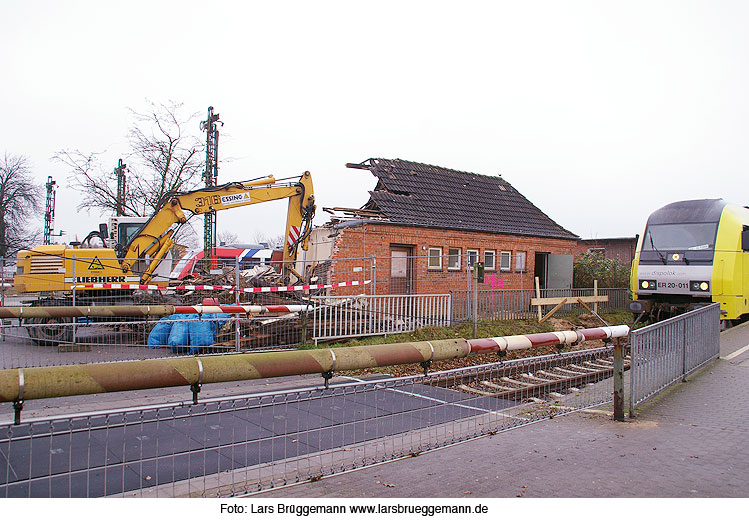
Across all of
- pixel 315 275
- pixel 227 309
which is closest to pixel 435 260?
pixel 315 275

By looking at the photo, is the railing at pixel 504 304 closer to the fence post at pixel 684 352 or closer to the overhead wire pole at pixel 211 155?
the fence post at pixel 684 352

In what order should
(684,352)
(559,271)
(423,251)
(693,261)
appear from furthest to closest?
(559,271)
(423,251)
(693,261)
(684,352)

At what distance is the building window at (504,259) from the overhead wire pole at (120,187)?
22560 mm

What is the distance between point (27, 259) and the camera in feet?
47.7

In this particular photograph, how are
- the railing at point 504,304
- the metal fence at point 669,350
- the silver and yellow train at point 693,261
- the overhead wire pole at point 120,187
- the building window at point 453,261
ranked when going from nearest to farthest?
the metal fence at point 669,350
the silver and yellow train at point 693,261
the railing at point 504,304
the building window at point 453,261
the overhead wire pole at point 120,187

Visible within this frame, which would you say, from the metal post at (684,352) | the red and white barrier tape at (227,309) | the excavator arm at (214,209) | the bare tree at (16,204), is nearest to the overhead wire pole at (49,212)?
the bare tree at (16,204)

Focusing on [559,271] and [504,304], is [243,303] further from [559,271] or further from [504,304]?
[559,271]

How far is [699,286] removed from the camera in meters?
14.7

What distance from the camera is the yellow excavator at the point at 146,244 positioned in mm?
14586

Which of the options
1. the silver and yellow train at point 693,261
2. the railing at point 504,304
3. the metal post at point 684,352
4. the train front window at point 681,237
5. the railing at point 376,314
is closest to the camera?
the metal post at point 684,352

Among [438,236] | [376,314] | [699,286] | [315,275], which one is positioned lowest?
[376,314]

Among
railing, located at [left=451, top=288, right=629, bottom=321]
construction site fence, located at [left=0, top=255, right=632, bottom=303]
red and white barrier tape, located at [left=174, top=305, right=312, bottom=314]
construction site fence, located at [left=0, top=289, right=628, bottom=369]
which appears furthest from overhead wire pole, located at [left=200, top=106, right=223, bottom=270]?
red and white barrier tape, located at [left=174, top=305, right=312, bottom=314]

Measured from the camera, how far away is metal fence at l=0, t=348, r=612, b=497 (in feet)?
12.5

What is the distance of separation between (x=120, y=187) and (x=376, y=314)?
2505 centimetres
